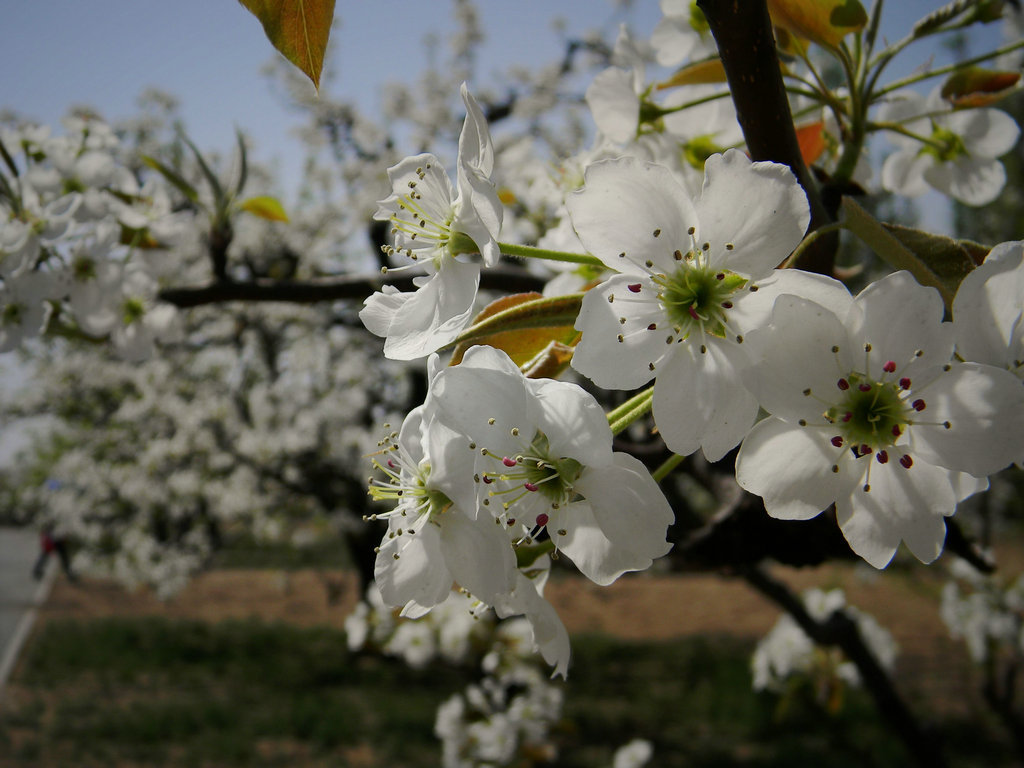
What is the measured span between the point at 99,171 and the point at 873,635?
4.36 metres

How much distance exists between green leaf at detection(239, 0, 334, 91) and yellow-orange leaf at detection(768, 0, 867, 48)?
0.41 meters

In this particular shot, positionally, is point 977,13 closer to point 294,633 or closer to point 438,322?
point 438,322

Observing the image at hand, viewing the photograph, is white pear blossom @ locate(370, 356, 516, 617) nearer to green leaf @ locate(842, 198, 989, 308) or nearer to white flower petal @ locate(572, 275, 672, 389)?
white flower petal @ locate(572, 275, 672, 389)

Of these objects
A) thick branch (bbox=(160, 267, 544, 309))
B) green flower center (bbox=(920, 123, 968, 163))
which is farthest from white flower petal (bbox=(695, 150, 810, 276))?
thick branch (bbox=(160, 267, 544, 309))

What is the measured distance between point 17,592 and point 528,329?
16.6 metres

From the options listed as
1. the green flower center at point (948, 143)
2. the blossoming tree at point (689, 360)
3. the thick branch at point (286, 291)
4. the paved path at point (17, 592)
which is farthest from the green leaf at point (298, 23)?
the paved path at point (17, 592)

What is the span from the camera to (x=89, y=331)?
143cm

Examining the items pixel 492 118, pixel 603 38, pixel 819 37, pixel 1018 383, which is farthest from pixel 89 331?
pixel 603 38

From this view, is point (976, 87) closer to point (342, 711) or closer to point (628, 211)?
point (628, 211)

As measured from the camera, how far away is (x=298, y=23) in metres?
0.50

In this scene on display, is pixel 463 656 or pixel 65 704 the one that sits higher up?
pixel 463 656

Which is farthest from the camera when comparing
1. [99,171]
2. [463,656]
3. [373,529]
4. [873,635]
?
[373,529]

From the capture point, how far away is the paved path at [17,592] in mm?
9781

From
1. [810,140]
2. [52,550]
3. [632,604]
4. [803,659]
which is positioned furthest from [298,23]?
[52,550]
